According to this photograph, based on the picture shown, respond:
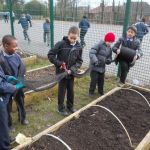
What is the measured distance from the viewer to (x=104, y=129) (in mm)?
3730

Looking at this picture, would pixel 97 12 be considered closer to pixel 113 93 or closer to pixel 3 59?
pixel 113 93

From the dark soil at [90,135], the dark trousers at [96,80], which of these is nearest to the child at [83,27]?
the dark trousers at [96,80]

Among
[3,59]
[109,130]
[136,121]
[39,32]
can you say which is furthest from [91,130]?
[39,32]

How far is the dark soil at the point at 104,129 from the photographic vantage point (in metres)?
3.31

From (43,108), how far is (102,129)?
5.39 feet

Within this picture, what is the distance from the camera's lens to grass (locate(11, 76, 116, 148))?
4247 millimetres

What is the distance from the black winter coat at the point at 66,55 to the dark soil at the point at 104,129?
0.82 metres

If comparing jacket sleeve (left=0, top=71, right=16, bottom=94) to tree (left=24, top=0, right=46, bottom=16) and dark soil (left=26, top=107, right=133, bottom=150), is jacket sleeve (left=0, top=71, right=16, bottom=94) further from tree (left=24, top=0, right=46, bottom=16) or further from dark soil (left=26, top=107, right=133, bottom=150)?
tree (left=24, top=0, right=46, bottom=16)

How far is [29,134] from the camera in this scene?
4070mm

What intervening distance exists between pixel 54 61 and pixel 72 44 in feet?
1.35

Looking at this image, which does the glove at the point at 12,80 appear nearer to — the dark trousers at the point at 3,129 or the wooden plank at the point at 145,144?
the dark trousers at the point at 3,129

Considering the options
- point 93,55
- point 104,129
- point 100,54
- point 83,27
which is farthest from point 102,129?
point 83,27

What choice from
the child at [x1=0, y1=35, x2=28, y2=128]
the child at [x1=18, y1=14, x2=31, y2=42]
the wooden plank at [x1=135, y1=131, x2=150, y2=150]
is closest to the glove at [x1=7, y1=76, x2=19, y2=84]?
the child at [x1=0, y1=35, x2=28, y2=128]

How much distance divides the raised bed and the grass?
0.73 meters
